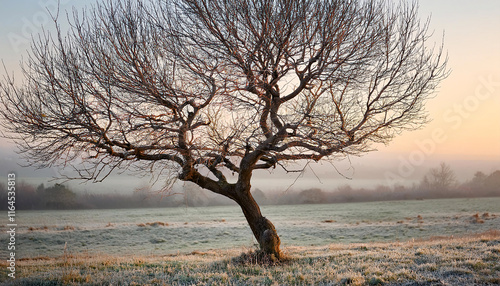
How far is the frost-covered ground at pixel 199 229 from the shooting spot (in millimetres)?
19953

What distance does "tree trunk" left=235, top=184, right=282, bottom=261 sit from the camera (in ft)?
35.9

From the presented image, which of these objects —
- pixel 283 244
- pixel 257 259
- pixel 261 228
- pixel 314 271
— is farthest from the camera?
pixel 283 244

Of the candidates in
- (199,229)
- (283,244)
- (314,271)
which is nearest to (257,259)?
(314,271)

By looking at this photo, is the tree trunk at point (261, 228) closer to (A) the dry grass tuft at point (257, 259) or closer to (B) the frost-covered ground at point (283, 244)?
(A) the dry grass tuft at point (257, 259)

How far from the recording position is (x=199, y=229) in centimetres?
2414

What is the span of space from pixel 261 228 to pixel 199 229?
13.8m

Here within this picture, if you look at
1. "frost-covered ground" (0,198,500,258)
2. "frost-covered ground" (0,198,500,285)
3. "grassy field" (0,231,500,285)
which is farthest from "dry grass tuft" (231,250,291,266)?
"frost-covered ground" (0,198,500,258)

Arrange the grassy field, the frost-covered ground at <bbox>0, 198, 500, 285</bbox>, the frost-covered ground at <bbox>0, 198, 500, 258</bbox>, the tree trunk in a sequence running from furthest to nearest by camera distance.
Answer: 1. the frost-covered ground at <bbox>0, 198, 500, 258</bbox>
2. the tree trunk
3. the frost-covered ground at <bbox>0, 198, 500, 285</bbox>
4. the grassy field

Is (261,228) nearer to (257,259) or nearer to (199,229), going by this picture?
(257,259)

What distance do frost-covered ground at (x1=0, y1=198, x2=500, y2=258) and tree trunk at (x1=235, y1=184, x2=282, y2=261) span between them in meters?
5.27

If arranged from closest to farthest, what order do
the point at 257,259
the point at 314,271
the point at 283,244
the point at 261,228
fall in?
the point at 314,271 < the point at 257,259 < the point at 261,228 < the point at 283,244

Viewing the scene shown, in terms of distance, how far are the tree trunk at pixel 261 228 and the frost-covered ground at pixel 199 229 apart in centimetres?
527

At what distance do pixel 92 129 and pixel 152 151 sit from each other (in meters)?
1.88

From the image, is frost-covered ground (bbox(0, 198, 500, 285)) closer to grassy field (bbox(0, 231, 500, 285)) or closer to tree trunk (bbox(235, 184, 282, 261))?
grassy field (bbox(0, 231, 500, 285))
